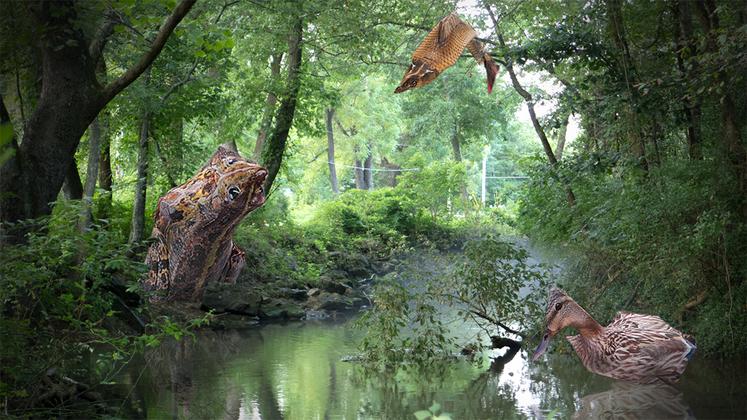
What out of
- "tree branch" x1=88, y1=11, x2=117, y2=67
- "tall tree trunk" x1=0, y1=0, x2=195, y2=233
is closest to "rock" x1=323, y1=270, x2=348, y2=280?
"tree branch" x1=88, y1=11, x2=117, y2=67

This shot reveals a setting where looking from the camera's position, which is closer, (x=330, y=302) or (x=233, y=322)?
(x=233, y=322)

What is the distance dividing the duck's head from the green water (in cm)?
54

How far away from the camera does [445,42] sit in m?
9.30

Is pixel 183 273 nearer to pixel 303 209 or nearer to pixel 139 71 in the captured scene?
pixel 139 71

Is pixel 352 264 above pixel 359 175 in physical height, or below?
below

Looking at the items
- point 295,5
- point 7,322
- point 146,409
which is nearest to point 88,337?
point 146,409

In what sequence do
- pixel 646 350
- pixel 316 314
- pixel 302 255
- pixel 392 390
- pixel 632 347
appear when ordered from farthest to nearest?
pixel 302 255
pixel 316 314
pixel 392 390
pixel 632 347
pixel 646 350

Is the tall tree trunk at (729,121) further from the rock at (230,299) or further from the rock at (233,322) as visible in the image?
the rock at (230,299)

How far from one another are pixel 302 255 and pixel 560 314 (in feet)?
40.8

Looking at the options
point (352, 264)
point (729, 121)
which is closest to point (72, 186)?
point (729, 121)

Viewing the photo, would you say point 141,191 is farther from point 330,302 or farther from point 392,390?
point 392,390

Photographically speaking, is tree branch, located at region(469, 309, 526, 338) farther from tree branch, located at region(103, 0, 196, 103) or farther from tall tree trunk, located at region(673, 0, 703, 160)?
tree branch, located at region(103, 0, 196, 103)

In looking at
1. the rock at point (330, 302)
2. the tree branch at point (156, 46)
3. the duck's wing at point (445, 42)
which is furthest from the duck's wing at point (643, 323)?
the rock at point (330, 302)

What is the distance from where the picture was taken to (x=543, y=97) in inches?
516
